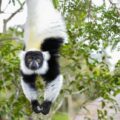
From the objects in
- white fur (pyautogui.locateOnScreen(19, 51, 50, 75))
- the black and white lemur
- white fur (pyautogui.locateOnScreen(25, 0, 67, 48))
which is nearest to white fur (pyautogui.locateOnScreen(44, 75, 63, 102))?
the black and white lemur

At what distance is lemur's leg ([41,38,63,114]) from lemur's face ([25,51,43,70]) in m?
0.08

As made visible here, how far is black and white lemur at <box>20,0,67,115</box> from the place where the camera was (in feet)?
7.64

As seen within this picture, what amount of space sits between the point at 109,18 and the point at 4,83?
91cm

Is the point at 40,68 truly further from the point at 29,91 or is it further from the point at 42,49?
the point at 29,91

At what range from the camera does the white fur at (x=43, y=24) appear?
2.29 meters

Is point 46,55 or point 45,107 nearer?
point 46,55

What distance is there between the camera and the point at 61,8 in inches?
125

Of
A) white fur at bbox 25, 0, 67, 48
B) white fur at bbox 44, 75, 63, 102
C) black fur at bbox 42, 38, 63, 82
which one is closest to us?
white fur at bbox 25, 0, 67, 48

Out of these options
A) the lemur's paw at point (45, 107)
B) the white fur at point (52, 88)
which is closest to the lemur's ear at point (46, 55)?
the white fur at point (52, 88)

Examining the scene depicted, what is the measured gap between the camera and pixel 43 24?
237 centimetres

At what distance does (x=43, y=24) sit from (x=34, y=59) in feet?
0.71

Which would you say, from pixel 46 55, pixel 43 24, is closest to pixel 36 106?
pixel 46 55

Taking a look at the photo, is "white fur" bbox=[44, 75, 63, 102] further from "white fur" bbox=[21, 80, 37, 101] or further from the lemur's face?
the lemur's face

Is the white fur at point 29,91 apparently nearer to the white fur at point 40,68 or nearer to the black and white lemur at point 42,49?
the black and white lemur at point 42,49
